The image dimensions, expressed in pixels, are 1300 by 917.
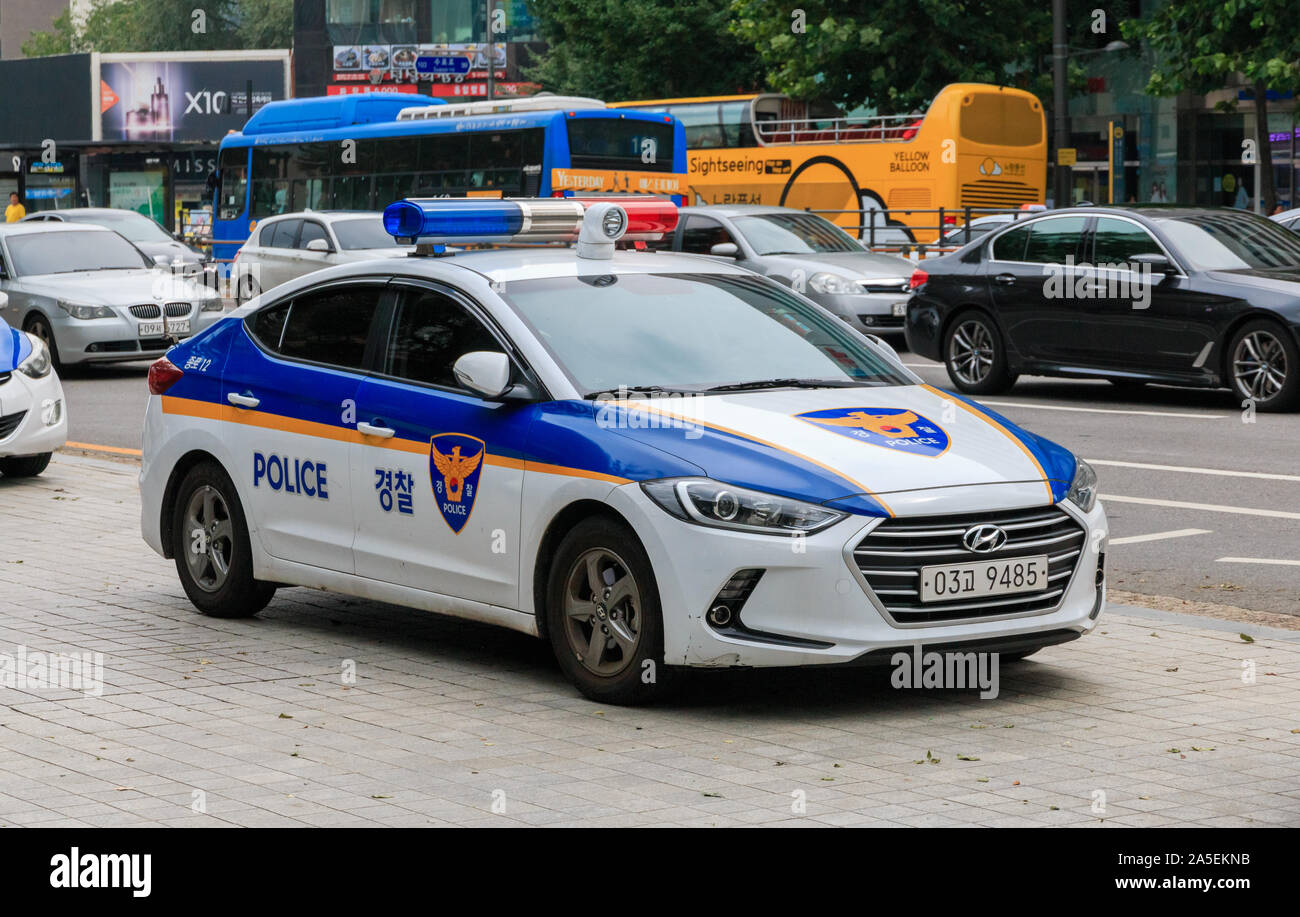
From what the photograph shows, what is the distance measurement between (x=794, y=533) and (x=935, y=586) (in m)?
0.50

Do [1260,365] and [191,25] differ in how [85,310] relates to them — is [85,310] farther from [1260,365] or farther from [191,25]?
[191,25]

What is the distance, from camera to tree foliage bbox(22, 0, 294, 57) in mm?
98375

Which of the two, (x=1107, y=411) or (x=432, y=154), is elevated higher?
(x=432, y=154)

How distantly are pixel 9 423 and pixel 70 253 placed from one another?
9908 millimetres

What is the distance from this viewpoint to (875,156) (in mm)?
32906

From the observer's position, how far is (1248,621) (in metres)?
8.04

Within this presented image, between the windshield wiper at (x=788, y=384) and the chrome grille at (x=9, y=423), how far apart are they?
7.34 meters

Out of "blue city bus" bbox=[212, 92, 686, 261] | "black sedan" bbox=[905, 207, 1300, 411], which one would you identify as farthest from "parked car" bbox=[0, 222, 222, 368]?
"black sedan" bbox=[905, 207, 1300, 411]

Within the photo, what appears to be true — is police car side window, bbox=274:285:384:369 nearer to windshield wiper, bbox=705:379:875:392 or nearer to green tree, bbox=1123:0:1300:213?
windshield wiper, bbox=705:379:875:392

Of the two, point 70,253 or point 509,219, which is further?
point 70,253

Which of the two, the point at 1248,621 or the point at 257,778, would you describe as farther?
the point at 1248,621

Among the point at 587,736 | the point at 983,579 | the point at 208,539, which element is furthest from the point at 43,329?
the point at 983,579
